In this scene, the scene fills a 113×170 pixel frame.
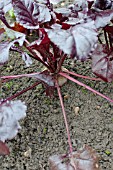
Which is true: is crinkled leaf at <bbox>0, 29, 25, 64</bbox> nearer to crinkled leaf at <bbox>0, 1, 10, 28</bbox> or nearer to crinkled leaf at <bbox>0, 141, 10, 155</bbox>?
crinkled leaf at <bbox>0, 1, 10, 28</bbox>

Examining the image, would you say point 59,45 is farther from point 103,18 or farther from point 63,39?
point 103,18

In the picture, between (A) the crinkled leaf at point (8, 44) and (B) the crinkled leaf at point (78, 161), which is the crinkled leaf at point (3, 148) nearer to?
(B) the crinkled leaf at point (78, 161)

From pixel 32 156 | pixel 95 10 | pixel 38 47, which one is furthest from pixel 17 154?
pixel 95 10

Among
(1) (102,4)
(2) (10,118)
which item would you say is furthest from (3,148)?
(1) (102,4)

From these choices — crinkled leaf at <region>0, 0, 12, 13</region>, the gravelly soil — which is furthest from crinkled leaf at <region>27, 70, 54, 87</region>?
crinkled leaf at <region>0, 0, 12, 13</region>

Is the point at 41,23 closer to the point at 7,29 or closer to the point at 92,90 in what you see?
the point at 7,29

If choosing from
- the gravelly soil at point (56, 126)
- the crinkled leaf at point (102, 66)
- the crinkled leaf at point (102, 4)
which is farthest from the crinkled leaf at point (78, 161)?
the crinkled leaf at point (102, 4)

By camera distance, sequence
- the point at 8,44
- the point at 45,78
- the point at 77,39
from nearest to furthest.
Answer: the point at 77,39 < the point at 8,44 < the point at 45,78
